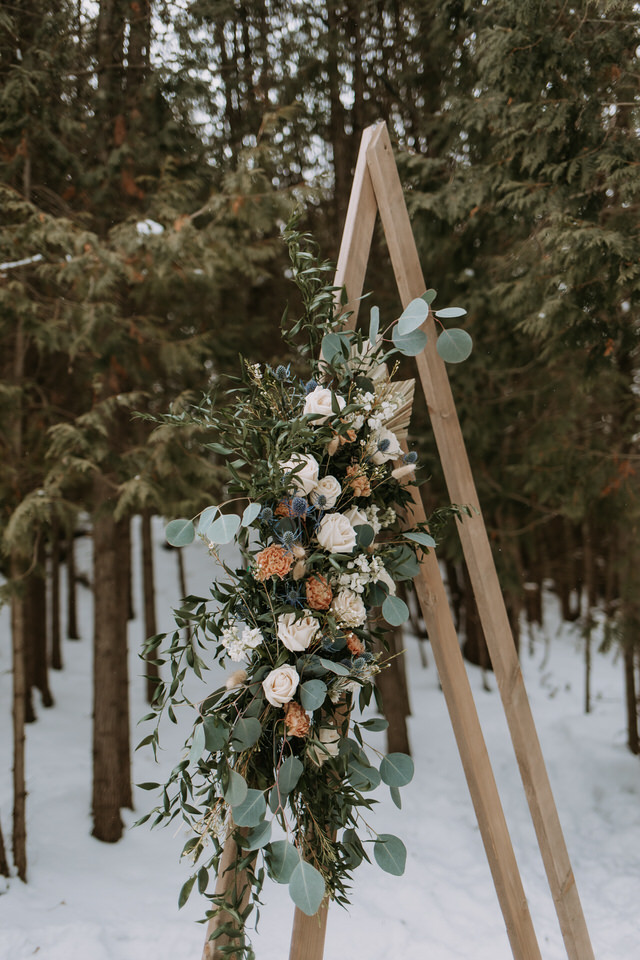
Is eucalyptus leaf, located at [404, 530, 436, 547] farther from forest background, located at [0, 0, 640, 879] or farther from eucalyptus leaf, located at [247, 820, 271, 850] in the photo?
forest background, located at [0, 0, 640, 879]

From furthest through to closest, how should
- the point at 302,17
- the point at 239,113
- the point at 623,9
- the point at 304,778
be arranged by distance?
the point at 239,113 < the point at 302,17 < the point at 623,9 < the point at 304,778

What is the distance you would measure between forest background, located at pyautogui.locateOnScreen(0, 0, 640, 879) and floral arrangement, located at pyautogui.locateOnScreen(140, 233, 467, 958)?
1525mm

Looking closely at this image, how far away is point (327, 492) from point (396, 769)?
642 mm

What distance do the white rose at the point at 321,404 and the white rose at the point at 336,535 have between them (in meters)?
0.22

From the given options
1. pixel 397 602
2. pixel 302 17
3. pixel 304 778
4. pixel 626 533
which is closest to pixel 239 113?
pixel 302 17

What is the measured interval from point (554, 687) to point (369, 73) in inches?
214

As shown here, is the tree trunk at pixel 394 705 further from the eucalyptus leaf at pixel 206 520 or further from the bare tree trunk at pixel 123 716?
the eucalyptus leaf at pixel 206 520

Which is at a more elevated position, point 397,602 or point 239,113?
point 239,113

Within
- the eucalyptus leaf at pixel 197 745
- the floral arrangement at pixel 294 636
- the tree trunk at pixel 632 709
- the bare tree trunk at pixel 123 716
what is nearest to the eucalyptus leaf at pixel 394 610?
the floral arrangement at pixel 294 636

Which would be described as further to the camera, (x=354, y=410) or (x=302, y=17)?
(x=302, y=17)

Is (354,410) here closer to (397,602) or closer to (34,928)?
(397,602)

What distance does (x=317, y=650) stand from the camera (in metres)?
1.44

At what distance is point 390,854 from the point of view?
56.8 inches

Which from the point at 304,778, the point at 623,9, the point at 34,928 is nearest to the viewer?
the point at 304,778
